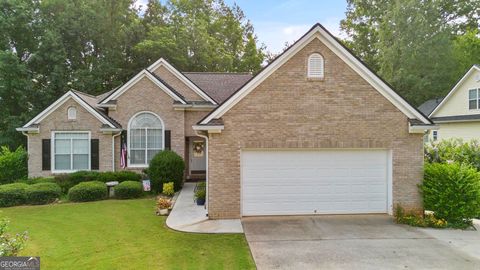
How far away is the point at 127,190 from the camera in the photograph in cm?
1380

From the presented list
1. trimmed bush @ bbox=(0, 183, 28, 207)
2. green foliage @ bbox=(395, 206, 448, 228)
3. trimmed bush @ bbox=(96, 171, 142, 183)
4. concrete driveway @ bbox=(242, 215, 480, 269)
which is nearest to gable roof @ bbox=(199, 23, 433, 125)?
green foliage @ bbox=(395, 206, 448, 228)

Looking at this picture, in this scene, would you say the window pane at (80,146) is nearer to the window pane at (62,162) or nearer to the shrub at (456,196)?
the window pane at (62,162)

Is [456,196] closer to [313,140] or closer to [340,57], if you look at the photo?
[313,140]

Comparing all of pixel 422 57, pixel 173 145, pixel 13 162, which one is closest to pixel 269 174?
pixel 173 145

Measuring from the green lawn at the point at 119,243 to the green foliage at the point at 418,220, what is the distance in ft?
16.8

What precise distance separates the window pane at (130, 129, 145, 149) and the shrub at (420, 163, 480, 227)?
1334 centimetres

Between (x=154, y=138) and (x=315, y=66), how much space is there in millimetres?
10122

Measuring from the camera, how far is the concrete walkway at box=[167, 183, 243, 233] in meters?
9.02

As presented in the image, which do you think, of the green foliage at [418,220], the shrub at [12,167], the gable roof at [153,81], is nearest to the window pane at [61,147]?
the shrub at [12,167]

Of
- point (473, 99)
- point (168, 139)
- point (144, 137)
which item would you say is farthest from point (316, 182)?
point (473, 99)

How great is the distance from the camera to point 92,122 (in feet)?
53.8

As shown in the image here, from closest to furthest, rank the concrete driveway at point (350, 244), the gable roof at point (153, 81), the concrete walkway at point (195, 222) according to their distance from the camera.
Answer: the concrete driveway at point (350, 244) → the concrete walkway at point (195, 222) → the gable roof at point (153, 81)

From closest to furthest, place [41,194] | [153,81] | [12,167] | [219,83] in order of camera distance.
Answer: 1. [41,194]
2. [12,167]
3. [153,81]
4. [219,83]

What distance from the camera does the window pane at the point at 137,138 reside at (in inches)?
666
